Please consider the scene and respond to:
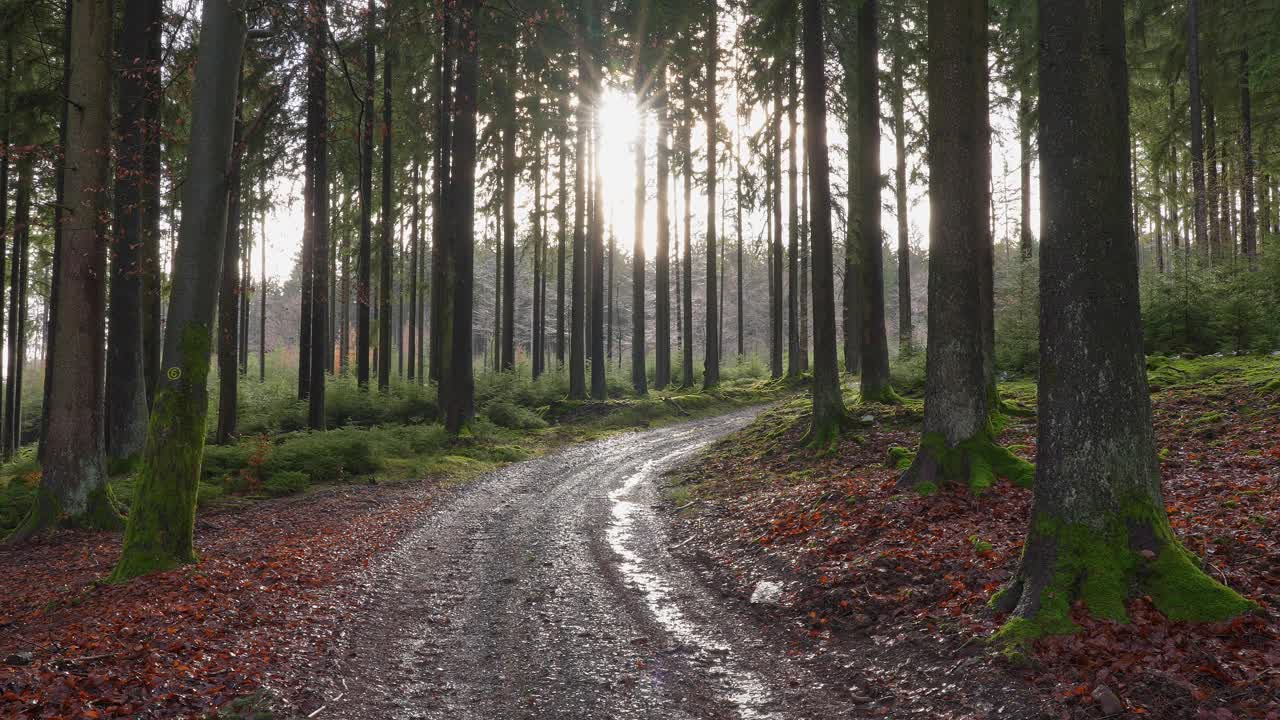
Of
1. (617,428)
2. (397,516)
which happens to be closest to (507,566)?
(397,516)

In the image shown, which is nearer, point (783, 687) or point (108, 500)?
point (783, 687)

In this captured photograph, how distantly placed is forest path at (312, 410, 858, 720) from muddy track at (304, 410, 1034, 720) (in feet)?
0.04

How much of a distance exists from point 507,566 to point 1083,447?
5807 millimetres

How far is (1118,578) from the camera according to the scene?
4594 millimetres

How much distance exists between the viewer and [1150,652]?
4094mm

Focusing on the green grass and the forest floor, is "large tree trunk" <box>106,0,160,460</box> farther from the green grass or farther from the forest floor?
the forest floor

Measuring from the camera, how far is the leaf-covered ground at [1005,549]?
3.93 m

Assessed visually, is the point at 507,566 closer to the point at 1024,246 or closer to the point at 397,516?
the point at 397,516

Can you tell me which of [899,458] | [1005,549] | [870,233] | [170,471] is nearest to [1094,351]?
[1005,549]

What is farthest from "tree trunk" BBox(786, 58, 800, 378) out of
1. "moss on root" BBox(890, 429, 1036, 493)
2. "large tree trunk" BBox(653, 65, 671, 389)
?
"moss on root" BBox(890, 429, 1036, 493)

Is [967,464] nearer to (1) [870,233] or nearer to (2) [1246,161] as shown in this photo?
(1) [870,233]

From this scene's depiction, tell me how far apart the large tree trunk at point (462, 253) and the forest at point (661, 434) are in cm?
10

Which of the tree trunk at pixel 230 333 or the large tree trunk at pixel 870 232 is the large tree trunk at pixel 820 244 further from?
the tree trunk at pixel 230 333

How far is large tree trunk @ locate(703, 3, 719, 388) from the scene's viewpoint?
23.4 meters
